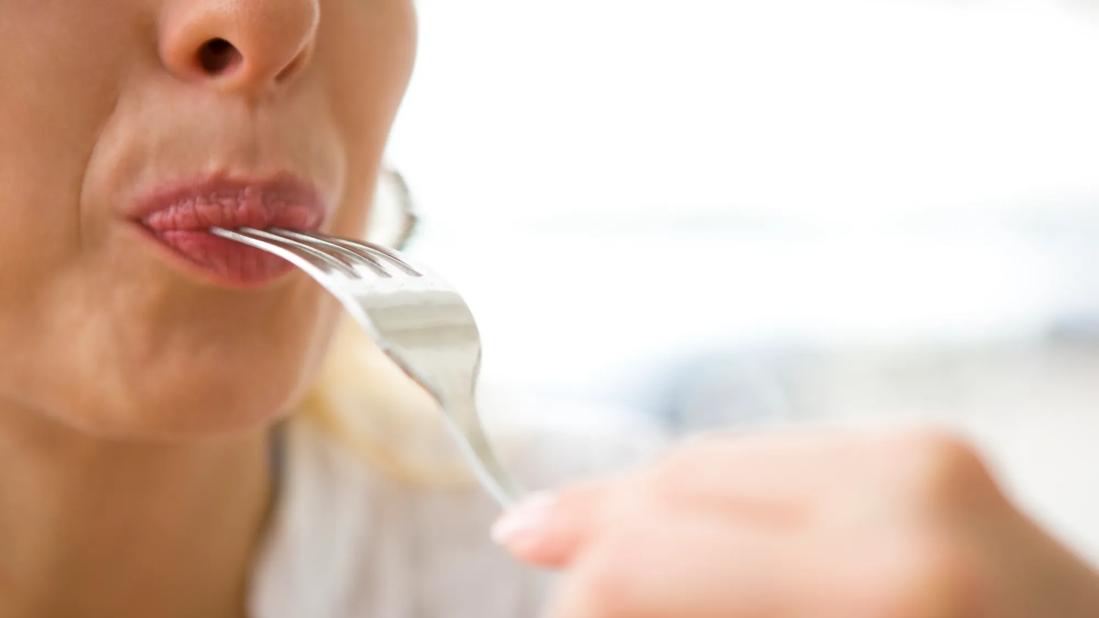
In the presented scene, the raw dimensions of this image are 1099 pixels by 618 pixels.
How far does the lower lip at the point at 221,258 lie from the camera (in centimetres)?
52

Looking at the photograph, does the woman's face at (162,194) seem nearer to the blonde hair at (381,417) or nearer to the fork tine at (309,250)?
the fork tine at (309,250)

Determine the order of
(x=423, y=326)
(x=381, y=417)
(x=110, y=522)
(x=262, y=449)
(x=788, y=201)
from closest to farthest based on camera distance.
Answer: (x=423, y=326)
(x=110, y=522)
(x=262, y=449)
(x=381, y=417)
(x=788, y=201)

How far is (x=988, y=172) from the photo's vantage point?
2771 mm

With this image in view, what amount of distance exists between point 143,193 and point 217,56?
0.23ft

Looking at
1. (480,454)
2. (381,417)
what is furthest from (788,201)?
(480,454)

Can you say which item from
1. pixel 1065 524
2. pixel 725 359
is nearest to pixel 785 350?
pixel 725 359

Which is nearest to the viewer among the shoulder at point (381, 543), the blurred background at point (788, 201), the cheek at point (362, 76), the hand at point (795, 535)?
the hand at point (795, 535)

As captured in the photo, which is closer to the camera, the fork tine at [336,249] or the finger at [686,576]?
the finger at [686,576]

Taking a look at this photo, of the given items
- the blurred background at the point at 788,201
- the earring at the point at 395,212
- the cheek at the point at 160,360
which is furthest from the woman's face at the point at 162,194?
the blurred background at the point at 788,201

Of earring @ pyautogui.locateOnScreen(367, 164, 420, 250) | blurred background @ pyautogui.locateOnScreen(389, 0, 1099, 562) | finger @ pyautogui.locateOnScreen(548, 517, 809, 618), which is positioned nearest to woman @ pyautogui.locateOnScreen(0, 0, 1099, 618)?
finger @ pyautogui.locateOnScreen(548, 517, 809, 618)

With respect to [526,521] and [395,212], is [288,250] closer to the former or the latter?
[526,521]

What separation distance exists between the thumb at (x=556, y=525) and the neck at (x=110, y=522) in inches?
16.8

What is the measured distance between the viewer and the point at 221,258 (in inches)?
21.3

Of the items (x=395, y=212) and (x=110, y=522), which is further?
(x=395, y=212)
